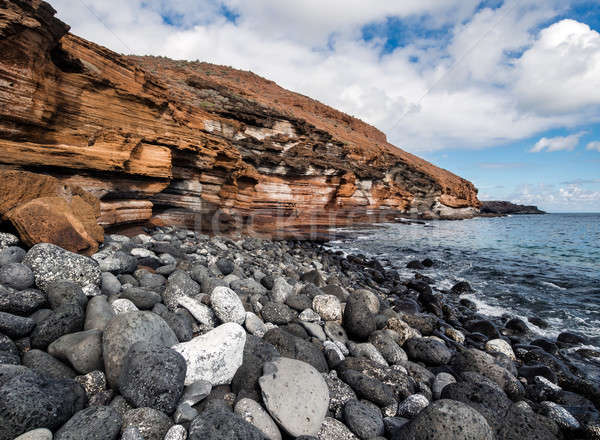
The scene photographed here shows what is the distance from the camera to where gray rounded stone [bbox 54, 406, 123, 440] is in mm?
1972

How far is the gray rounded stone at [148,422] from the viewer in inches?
84.8

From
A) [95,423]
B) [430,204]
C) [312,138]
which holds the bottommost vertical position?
[95,423]

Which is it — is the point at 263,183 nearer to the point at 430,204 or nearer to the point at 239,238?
the point at 239,238

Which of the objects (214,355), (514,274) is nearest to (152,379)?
(214,355)

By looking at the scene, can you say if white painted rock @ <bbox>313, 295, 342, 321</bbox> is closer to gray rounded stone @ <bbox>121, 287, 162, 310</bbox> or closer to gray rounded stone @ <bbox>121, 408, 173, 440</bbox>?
gray rounded stone @ <bbox>121, 287, 162, 310</bbox>

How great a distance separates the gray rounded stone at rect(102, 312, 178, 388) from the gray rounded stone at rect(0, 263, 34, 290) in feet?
5.04

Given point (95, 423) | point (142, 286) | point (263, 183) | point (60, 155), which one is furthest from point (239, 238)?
point (95, 423)

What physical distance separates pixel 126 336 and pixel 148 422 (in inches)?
34.6

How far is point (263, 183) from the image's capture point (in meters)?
16.5

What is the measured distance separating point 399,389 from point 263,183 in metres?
14.0

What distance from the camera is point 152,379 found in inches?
95.5

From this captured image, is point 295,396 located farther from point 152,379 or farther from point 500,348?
point 500,348

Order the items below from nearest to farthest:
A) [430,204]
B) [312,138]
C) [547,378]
Result: [547,378] → [312,138] → [430,204]

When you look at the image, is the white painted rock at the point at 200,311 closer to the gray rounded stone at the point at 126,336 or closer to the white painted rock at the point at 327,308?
the gray rounded stone at the point at 126,336
